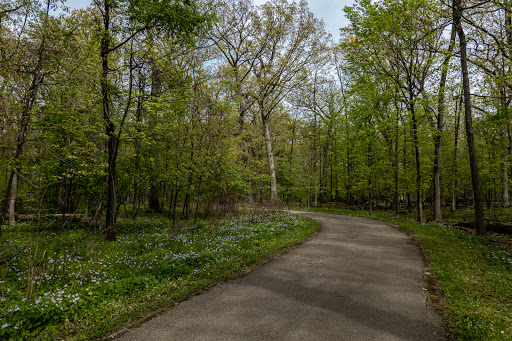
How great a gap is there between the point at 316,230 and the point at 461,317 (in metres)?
7.97

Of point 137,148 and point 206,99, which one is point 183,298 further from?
point 137,148

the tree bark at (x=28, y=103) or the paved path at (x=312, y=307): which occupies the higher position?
the tree bark at (x=28, y=103)

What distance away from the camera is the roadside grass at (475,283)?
367 centimetres

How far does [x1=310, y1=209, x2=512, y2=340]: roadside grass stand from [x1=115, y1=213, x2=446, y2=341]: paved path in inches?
16.7

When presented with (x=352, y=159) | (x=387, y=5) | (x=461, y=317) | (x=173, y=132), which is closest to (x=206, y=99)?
(x=173, y=132)

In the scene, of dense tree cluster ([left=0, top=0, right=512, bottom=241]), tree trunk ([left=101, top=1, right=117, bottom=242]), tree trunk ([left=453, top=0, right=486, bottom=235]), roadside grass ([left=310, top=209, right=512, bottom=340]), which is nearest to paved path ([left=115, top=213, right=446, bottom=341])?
roadside grass ([left=310, top=209, right=512, bottom=340])

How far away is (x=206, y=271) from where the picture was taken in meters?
→ 6.11

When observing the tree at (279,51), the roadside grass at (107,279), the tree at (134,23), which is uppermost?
the tree at (279,51)

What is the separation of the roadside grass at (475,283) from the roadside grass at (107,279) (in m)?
4.51

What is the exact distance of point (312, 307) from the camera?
4.32 meters

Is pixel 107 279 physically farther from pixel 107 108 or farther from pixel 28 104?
pixel 107 108

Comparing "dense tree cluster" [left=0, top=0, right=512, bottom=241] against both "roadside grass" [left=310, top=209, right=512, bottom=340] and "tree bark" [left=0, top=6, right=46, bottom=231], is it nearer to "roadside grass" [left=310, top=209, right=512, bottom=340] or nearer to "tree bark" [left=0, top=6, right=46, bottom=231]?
"tree bark" [left=0, top=6, right=46, bottom=231]

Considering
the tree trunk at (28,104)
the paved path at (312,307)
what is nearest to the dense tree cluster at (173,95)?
the tree trunk at (28,104)

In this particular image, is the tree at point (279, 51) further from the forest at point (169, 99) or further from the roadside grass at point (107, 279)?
the roadside grass at point (107, 279)
